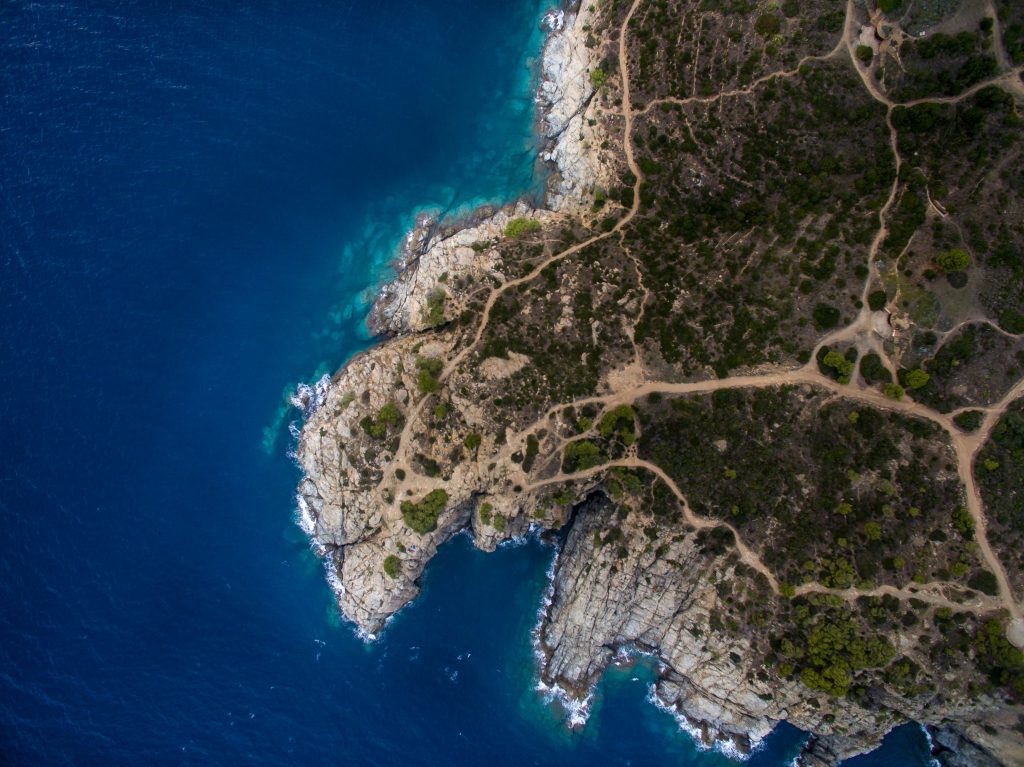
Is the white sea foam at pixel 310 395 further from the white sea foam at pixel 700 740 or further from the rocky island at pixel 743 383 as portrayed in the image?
the white sea foam at pixel 700 740

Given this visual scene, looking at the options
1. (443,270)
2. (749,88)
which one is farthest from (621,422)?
(749,88)

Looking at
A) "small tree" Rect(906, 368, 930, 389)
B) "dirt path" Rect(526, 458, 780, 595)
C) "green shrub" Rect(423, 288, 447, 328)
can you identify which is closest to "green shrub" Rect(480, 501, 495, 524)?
"dirt path" Rect(526, 458, 780, 595)

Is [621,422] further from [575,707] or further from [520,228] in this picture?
[575,707]

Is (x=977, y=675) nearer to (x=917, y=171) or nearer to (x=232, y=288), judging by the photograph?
(x=917, y=171)

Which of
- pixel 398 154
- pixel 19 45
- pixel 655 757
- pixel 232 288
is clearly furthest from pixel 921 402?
pixel 19 45

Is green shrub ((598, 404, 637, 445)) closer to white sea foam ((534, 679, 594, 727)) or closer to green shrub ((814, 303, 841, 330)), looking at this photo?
green shrub ((814, 303, 841, 330))

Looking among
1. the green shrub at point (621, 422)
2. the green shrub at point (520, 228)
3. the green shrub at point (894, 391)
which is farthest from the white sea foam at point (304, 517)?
the green shrub at point (894, 391)
